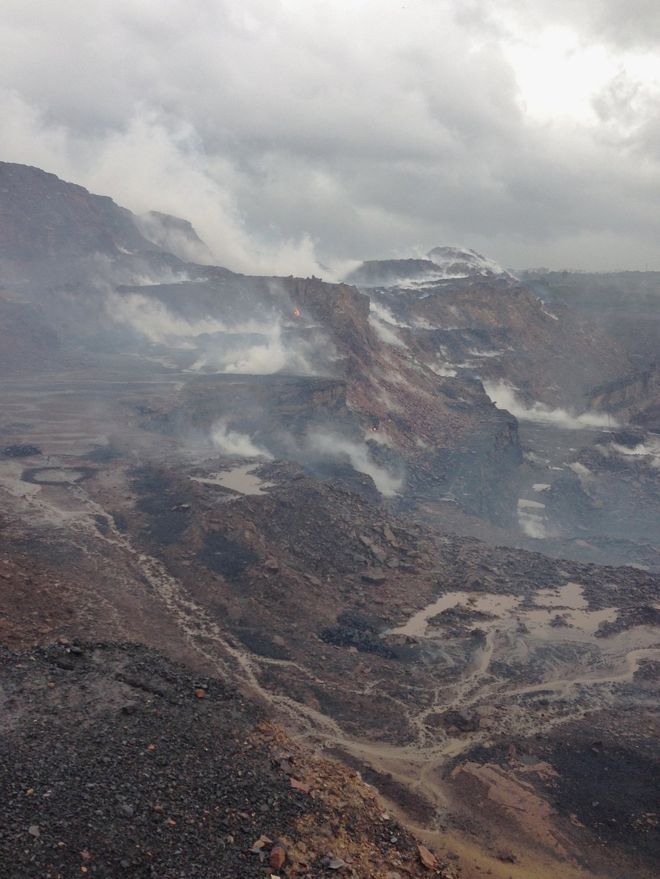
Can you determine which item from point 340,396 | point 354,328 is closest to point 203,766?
point 340,396

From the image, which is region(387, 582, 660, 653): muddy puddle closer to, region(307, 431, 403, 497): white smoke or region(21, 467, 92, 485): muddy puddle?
region(21, 467, 92, 485): muddy puddle

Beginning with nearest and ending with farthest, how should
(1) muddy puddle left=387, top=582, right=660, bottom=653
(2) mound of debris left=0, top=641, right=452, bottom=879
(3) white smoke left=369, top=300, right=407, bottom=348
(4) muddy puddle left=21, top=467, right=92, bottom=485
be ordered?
(2) mound of debris left=0, top=641, right=452, bottom=879, (1) muddy puddle left=387, top=582, right=660, bottom=653, (4) muddy puddle left=21, top=467, right=92, bottom=485, (3) white smoke left=369, top=300, right=407, bottom=348

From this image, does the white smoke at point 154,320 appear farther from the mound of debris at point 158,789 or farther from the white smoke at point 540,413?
the mound of debris at point 158,789

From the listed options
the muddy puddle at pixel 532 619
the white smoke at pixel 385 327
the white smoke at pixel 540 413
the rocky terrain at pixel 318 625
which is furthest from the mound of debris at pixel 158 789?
the white smoke at pixel 540 413

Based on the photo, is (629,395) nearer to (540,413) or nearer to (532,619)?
(540,413)

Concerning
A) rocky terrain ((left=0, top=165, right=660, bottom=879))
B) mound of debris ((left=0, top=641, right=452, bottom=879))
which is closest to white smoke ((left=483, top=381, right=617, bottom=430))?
rocky terrain ((left=0, top=165, right=660, bottom=879))

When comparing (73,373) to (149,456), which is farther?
(73,373)

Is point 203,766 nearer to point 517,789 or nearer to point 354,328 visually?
point 517,789
